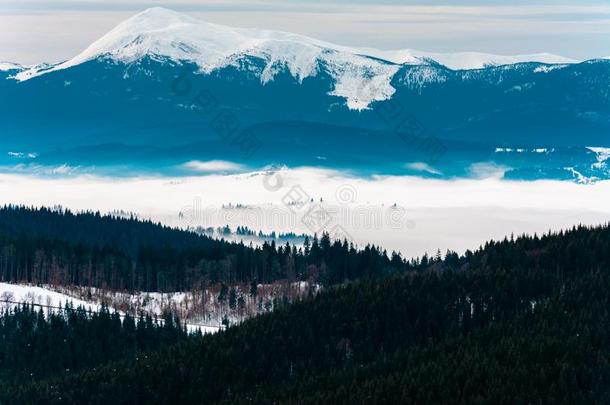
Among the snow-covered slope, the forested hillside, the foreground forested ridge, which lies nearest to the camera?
the foreground forested ridge

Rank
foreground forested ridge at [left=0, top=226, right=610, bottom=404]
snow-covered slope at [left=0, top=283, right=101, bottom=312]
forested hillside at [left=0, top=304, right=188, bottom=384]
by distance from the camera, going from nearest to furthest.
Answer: foreground forested ridge at [left=0, top=226, right=610, bottom=404] < forested hillside at [left=0, top=304, right=188, bottom=384] < snow-covered slope at [left=0, top=283, right=101, bottom=312]

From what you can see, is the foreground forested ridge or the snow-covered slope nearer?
the foreground forested ridge

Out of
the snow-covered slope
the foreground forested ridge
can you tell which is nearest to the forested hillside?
the snow-covered slope

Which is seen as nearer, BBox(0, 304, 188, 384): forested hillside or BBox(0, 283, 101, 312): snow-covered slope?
BBox(0, 304, 188, 384): forested hillside

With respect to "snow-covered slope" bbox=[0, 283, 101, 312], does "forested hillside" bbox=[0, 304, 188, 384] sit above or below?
below

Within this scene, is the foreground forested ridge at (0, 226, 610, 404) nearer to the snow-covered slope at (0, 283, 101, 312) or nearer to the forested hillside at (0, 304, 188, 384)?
Answer: the forested hillside at (0, 304, 188, 384)

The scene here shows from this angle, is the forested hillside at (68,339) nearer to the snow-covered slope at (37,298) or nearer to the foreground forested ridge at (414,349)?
the snow-covered slope at (37,298)

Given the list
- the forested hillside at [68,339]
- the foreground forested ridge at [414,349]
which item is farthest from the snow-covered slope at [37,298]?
the foreground forested ridge at [414,349]

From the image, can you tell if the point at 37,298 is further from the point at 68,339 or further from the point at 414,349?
the point at 414,349
